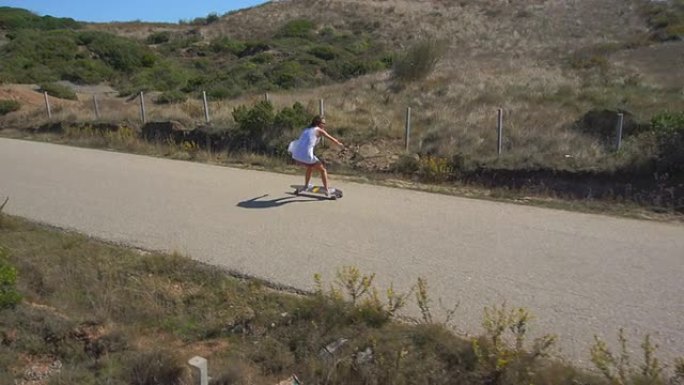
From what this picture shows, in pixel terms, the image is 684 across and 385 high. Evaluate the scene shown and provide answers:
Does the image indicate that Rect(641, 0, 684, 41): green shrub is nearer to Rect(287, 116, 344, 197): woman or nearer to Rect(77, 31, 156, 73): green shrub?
Rect(287, 116, 344, 197): woman

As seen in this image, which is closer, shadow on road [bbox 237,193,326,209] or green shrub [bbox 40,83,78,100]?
shadow on road [bbox 237,193,326,209]

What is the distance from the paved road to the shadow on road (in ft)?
0.11

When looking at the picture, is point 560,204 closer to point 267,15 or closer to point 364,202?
point 364,202

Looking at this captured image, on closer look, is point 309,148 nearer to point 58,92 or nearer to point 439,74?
point 439,74

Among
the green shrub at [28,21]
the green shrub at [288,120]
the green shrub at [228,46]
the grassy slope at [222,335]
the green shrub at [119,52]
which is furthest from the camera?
the green shrub at [28,21]

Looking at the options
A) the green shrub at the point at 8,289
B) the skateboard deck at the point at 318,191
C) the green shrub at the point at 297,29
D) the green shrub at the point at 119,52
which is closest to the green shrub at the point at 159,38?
the green shrub at the point at 119,52

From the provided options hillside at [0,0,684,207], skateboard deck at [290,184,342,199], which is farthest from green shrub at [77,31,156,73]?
skateboard deck at [290,184,342,199]

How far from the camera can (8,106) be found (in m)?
25.9

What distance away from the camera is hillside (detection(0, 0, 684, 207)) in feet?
39.2

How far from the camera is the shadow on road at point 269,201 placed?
30.9 feet

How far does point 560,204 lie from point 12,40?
54.9 metres

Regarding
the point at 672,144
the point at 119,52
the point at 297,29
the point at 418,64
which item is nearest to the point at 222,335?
the point at 672,144

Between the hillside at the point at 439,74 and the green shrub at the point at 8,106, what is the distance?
154 cm

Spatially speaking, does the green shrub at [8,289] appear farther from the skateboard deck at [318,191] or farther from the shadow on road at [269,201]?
the skateboard deck at [318,191]
